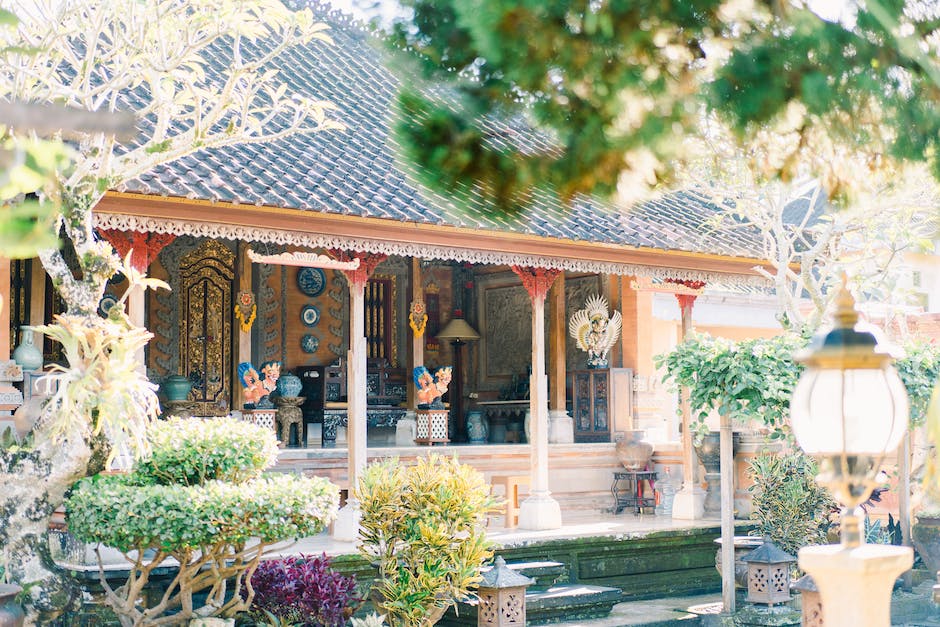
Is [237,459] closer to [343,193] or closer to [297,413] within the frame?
[343,193]

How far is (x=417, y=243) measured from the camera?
11.8 m

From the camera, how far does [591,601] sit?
1107 cm

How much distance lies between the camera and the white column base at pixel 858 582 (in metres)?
3.73

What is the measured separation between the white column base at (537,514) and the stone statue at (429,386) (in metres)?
2.54

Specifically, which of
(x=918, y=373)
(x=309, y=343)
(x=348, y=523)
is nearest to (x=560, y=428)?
(x=309, y=343)

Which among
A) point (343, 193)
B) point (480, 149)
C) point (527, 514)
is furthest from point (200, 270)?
point (480, 149)

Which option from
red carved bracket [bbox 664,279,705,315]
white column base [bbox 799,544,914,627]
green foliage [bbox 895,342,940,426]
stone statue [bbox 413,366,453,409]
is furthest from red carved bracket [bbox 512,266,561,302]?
white column base [bbox 799,544,914,627]

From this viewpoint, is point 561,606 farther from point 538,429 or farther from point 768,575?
point 538,429

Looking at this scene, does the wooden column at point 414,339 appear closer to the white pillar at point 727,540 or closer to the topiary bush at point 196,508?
the white pillar at point 727,540

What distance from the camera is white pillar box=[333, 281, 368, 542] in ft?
36.4

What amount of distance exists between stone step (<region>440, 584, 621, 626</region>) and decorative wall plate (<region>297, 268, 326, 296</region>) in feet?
18.0

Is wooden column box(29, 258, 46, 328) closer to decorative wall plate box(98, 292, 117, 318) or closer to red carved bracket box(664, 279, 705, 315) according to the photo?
decorative wall plate box(98, 292, 117, 318)

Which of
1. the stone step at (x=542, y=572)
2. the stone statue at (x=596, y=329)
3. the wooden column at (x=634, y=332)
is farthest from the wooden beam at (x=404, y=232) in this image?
the stone step at (x=542, y=572)

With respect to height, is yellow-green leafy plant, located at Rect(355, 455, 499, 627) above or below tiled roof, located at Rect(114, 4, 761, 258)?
below
